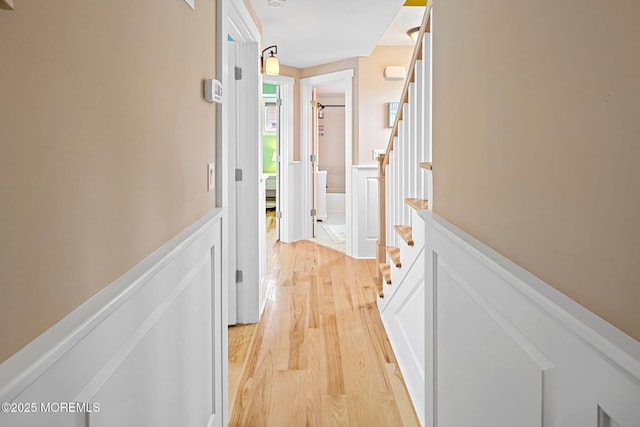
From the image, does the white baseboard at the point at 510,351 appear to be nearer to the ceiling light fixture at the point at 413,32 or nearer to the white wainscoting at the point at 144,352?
the white wainscoting at the point at 144,352

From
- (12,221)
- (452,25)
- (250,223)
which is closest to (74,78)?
(12,221)

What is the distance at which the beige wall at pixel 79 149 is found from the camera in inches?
25.8

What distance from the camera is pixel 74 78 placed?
2.72 ft

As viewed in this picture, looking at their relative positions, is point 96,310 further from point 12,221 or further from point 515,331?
point 515,331

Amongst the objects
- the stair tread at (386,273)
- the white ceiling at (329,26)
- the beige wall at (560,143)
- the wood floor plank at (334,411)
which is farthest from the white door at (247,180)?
the beige wall at (560,143)

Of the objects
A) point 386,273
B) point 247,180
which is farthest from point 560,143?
point 247,180

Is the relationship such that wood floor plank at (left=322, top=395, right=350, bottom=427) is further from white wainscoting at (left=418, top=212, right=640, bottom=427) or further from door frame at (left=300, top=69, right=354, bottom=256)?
door frame at (left=300, top=69, right=354, bottom=256)

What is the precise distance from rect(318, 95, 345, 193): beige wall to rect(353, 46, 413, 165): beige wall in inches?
172

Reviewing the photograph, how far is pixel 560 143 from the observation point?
0.84 meters

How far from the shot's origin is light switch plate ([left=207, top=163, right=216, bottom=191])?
2.03m

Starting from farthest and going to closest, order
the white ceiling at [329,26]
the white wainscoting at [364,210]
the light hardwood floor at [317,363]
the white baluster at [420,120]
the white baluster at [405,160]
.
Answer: the white wainscoting at [364,210], the white ceiling at [329,26], the white baluster at [405,160], the white baluster at [420,120], the light hardwood floor at [317,363]

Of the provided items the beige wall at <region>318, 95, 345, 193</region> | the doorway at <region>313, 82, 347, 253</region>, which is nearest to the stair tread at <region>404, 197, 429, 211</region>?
the doorway at <region>313, 82, 347, 253</region>

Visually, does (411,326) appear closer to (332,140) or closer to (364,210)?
(364,210)

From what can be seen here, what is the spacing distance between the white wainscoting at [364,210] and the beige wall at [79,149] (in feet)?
14.6
